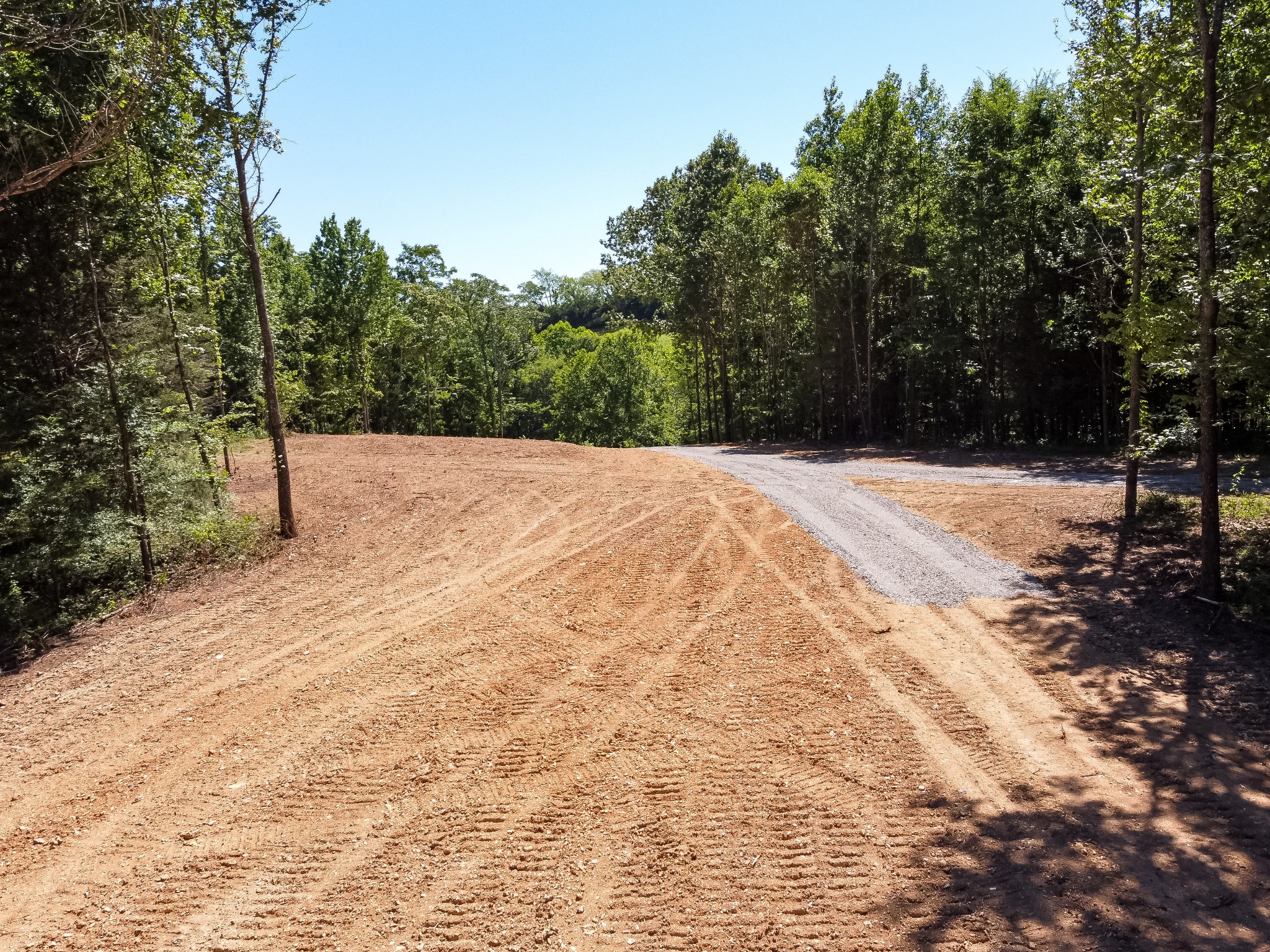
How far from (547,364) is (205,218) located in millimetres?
36618

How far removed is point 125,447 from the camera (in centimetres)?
1165

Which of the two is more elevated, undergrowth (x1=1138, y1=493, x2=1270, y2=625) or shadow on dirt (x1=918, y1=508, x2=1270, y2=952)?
undergrowth (x1=1138, y1=493, x2=1270, y2=625)

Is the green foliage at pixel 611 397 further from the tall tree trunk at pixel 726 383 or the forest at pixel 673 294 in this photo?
the tall tree trunk at pixel 726 383

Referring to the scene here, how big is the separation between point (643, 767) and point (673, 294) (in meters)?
31.7

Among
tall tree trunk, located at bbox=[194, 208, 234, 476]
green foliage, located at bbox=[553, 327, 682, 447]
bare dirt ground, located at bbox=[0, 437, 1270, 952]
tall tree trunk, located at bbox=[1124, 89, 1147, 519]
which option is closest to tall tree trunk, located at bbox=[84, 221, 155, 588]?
bare dirt ground, located at bbox=[0, 437, 1270, 952]

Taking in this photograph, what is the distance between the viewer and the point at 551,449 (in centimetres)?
2320

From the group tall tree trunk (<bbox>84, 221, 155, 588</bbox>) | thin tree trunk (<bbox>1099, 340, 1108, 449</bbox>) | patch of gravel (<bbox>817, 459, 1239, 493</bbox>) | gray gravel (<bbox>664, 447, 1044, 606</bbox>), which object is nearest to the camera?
gray gravel (<bbox>664, 447, 1044, 606</bbox>)

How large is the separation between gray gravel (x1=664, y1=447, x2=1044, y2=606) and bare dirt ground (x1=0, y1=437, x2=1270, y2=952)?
413 mm

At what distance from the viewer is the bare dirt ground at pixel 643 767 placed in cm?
460

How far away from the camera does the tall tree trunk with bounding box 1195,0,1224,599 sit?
8398 mm

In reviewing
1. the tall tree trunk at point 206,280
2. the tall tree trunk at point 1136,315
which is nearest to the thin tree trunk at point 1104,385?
the tall tree trunk at point 1136,315

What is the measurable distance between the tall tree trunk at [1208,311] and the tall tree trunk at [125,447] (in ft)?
51.7

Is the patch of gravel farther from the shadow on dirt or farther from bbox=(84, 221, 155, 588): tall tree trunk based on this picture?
bbox=(84, 221, 155, 588): tall tree trunk

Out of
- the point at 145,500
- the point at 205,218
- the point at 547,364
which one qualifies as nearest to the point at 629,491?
the point at 145,500
